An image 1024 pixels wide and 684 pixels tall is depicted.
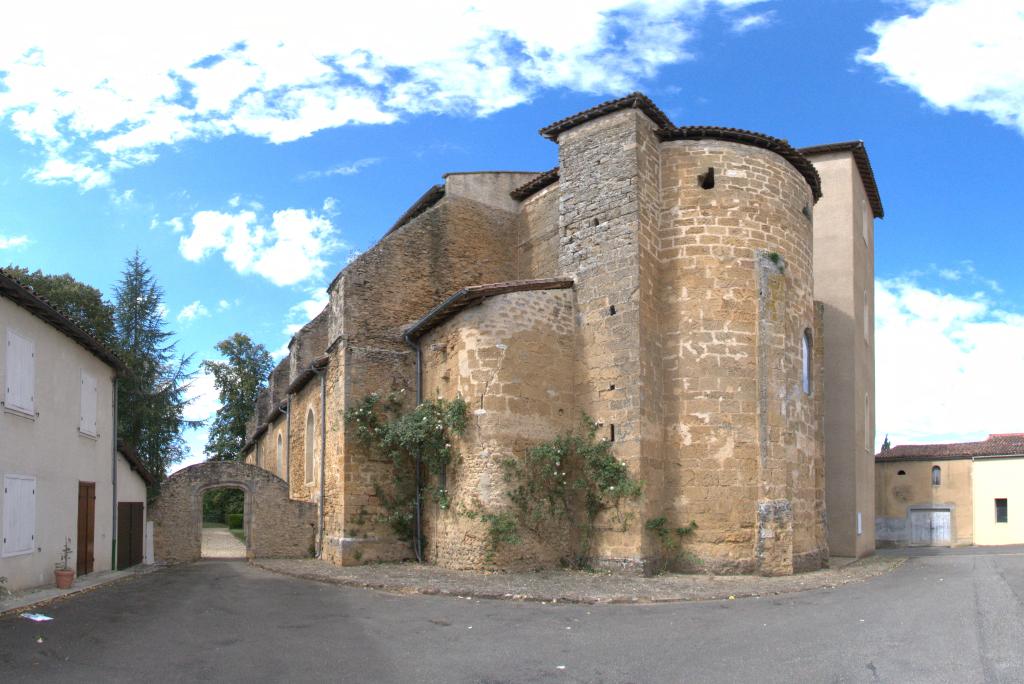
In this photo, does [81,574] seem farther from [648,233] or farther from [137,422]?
[137,422]

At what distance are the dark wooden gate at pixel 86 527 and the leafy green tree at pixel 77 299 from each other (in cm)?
1324

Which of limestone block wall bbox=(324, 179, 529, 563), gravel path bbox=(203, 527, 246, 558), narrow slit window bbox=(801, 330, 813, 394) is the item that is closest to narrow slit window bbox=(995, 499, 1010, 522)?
narrow slit window bbox=(801, 330, 813, 394)

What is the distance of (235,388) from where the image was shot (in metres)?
41.1

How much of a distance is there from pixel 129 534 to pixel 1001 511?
2873cm

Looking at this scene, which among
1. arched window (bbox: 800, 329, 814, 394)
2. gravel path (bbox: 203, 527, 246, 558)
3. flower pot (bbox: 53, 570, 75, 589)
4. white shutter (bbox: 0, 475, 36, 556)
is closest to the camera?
white shutter (bbox: 0, 475, 36, 556)

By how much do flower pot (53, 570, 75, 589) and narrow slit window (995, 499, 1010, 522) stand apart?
98.3 feet

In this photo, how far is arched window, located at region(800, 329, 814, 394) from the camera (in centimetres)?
1734

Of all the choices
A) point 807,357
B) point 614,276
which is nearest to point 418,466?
point 614,276

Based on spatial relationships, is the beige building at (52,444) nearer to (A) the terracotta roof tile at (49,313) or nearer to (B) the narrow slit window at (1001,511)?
(A) the terracotta roof tile at (49,313)

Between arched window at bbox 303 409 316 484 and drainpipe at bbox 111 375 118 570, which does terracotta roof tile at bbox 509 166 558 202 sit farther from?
drainpipe at bbox 111 375 118 570

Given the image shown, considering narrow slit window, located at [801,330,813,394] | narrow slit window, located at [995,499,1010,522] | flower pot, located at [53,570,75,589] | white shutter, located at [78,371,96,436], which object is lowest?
narrow slit window, located at [995,499,1010,522]

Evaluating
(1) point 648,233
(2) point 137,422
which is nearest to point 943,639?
(1) point 648,233

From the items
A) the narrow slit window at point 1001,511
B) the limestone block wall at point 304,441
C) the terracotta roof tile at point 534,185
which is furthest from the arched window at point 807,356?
the narrow slit window at point 1001,511

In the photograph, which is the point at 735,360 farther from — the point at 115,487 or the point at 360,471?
the point at 115,487
